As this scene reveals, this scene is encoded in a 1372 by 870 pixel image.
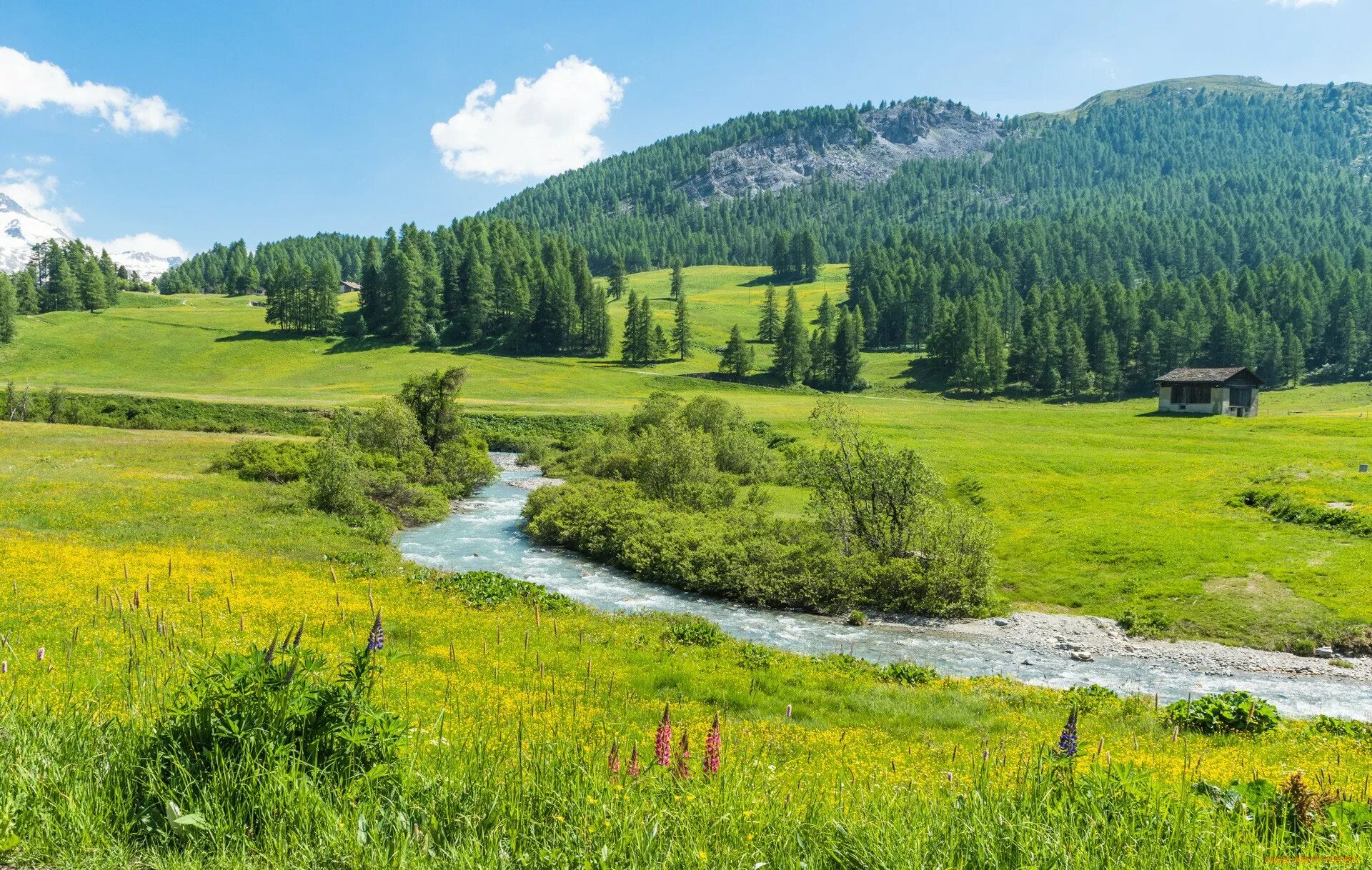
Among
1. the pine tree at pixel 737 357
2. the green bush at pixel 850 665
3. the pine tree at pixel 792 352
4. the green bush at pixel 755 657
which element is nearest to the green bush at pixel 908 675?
the green bush at pixel 850 665

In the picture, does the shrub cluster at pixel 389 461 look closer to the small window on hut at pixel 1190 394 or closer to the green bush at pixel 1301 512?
the green bush at pixel 1301 512

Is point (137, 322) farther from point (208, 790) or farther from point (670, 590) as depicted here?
point (208, 790)

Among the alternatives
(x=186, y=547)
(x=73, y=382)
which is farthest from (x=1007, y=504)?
(x=73, y=382)

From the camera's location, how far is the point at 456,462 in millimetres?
57375

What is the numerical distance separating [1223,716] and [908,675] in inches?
289

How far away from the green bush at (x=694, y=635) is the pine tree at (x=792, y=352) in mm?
110390

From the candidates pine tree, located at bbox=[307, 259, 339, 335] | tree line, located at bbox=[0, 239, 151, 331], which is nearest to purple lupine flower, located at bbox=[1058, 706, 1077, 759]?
pine tree, located at bbox=[307, 259, 339, 335]

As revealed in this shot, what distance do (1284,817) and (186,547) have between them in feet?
112

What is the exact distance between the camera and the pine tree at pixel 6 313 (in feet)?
410

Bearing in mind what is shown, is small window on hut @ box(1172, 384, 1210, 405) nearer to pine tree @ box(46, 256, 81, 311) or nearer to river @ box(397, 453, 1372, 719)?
river @ box(397, 453, 1372, 719)

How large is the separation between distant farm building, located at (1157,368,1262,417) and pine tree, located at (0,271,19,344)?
178941 millimetres

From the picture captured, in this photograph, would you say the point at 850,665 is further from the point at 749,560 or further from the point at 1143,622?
the point at 1143,622

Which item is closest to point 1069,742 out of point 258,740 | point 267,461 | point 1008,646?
point 258,740

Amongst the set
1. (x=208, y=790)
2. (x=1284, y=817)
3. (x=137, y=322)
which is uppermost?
(x=137, y=322)
